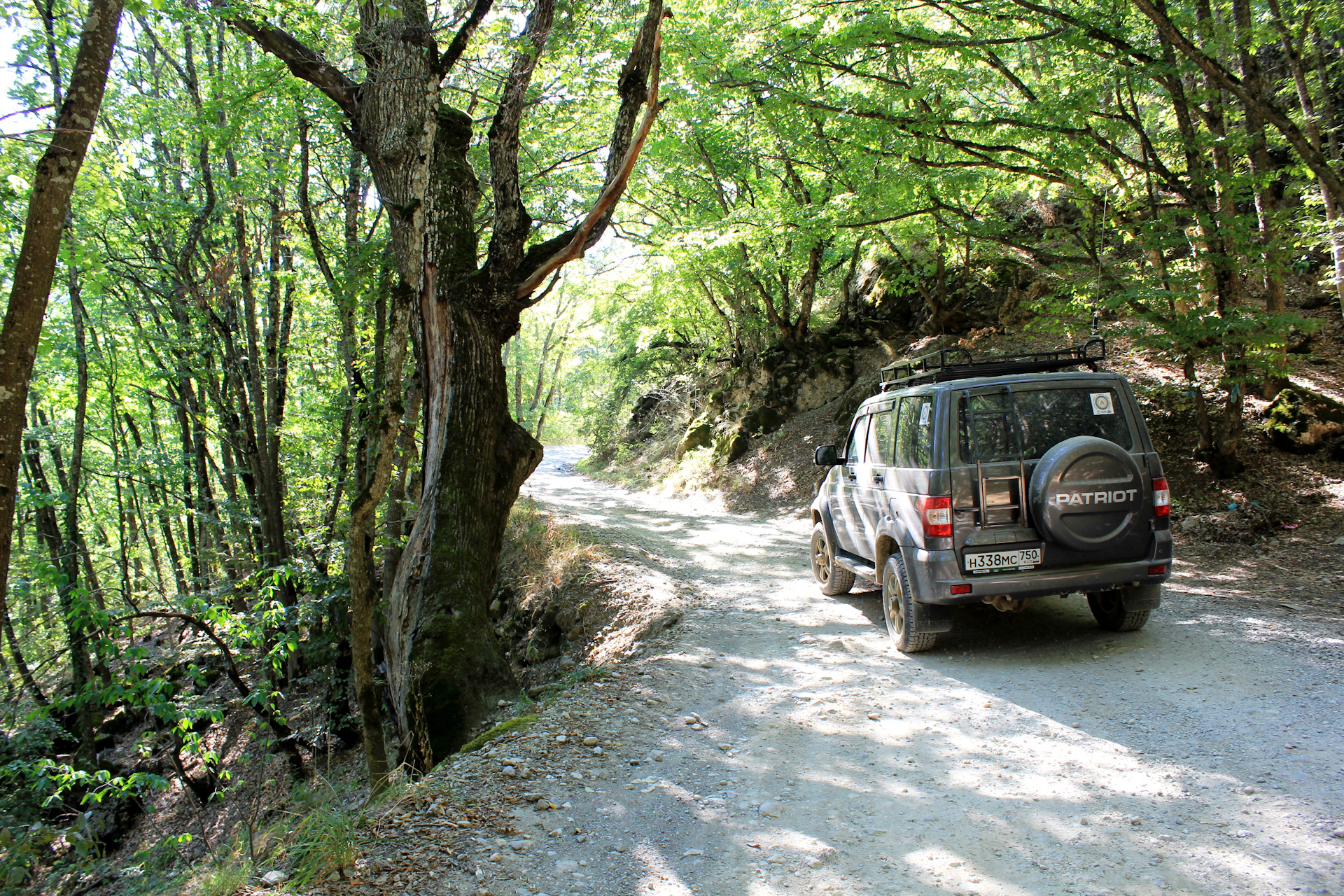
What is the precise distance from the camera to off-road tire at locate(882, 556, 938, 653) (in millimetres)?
5738

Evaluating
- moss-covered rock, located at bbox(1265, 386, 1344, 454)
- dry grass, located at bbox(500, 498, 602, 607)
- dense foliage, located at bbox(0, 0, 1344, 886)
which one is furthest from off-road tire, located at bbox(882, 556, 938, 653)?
moss-covered rock, located at bbox(1265, 386, 1344, 454)

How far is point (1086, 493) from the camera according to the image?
5.09 meters

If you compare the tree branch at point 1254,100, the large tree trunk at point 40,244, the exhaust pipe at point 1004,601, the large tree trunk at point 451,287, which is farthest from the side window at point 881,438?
the large tree trunk at point 40,244

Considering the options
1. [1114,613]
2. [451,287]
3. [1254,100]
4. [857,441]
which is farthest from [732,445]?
[1114,613]

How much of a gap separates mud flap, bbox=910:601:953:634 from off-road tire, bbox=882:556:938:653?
0.16 feet

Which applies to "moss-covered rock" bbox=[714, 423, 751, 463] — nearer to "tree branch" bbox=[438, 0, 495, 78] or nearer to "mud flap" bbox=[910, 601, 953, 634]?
"tree branch" bbox=[438, 0, 495, 78]

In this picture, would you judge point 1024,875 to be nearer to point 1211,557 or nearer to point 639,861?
point 639,861

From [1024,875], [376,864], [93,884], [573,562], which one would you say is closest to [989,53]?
[573,562]

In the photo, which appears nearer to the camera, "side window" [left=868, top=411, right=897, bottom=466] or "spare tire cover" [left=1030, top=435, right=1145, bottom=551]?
"spare tire cover" [left=1030, top=435, right=1145, bottom=551]

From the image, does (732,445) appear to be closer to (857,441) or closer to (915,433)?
(857,441)

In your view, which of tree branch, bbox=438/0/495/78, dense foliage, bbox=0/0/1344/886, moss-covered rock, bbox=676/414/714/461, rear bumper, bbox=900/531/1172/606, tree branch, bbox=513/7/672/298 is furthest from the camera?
moss-covered rock, bbox=676/414/714/461

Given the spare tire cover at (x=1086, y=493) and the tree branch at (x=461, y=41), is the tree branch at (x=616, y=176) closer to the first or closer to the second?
the tree branch at (x=461, y=41)

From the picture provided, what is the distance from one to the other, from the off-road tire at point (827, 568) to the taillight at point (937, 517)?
240cm

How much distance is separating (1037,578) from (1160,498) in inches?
45.0
